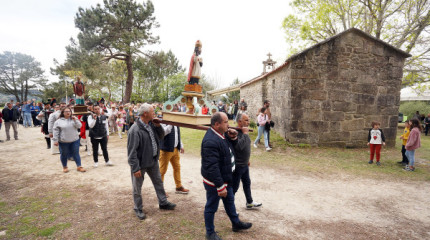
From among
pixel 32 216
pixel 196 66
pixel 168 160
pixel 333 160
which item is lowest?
pixel 32 216

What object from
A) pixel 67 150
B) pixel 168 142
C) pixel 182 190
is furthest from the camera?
pixel 67 150

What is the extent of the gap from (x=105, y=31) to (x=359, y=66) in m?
18.5

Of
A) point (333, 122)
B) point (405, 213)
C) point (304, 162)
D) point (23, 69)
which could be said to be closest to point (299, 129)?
point (333, 122)

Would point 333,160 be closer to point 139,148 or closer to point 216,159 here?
point 216,159

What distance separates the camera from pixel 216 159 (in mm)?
2760

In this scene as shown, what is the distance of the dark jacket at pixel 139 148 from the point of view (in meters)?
3.47

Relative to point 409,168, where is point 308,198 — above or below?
below

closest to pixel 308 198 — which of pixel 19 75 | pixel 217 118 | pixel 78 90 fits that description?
pixel 217 118

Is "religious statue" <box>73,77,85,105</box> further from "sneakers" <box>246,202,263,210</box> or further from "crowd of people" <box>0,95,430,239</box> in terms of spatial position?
"sneakers" <box>246,202,263,210</box>

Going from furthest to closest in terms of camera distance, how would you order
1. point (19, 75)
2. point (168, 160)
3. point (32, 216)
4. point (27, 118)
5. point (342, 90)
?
point (19, 75) → point (27, 118) → point (342, 90) → point (168, 160) → point (32, 216)

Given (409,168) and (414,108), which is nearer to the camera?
(409,168)

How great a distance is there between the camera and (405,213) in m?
4.00

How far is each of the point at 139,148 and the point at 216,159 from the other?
1534mm

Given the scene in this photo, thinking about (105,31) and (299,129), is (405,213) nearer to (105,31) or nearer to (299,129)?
(299,129)
